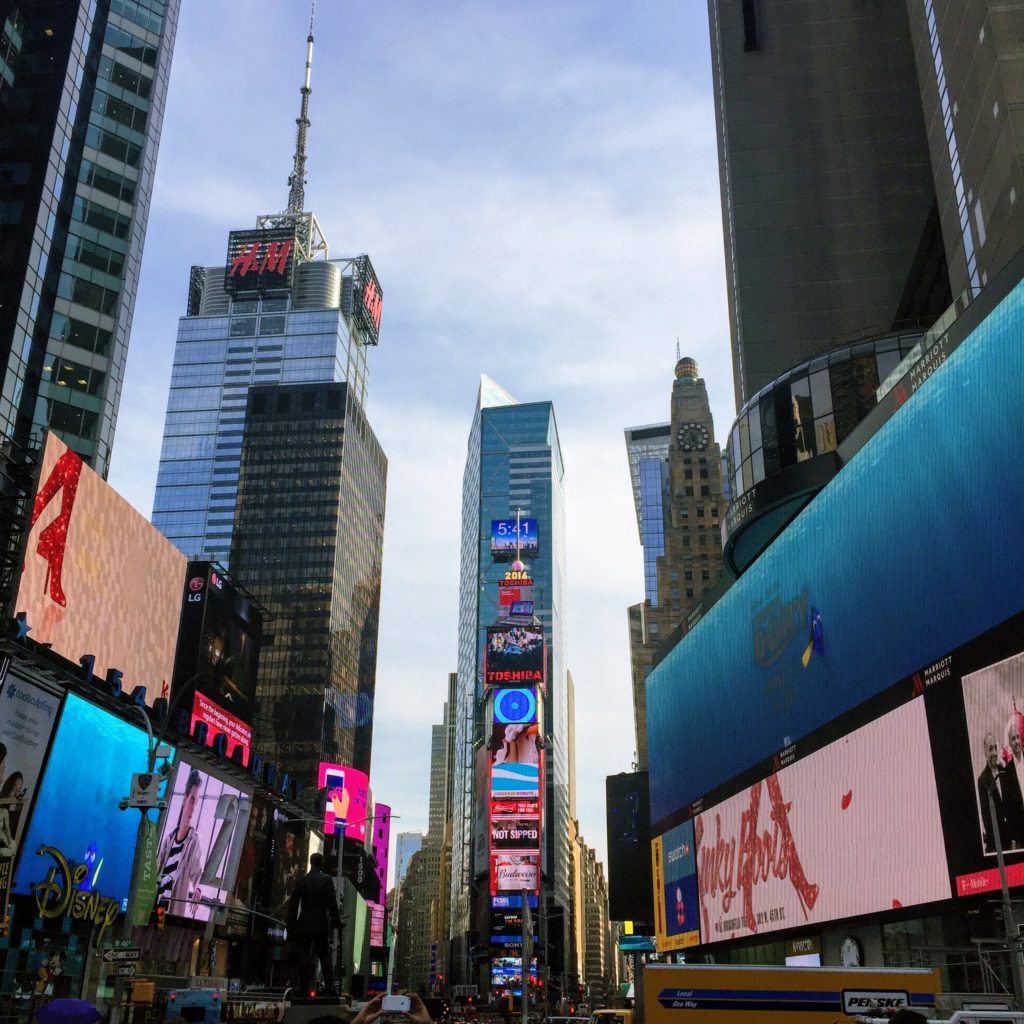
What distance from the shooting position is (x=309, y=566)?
175375 mm

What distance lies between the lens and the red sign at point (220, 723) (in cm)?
6969

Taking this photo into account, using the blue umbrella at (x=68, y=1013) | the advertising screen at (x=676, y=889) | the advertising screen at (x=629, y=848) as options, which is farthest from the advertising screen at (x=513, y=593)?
the blue umbrella at (x=68, y=1013)

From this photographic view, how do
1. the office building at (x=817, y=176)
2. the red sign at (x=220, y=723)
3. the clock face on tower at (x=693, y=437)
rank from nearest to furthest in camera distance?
the red sign at (x=220, y=723)
the office building at (x=817, y=176)
the clock face on tower at (x=693, y=437)

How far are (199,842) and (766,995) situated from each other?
1851 inches

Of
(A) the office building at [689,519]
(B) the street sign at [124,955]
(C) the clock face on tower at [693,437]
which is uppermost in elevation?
(C) the clock face on tower at [693,437]

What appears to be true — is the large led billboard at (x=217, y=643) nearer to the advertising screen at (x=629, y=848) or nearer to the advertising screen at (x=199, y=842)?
the advertising screen at (x=199, y=842)

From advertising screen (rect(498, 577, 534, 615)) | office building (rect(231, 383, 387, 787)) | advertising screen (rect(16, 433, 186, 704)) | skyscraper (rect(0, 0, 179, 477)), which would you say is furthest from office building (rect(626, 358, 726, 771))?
advertising screen (rect(16, 433, 186, 704))

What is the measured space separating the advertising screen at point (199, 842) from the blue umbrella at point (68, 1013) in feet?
165

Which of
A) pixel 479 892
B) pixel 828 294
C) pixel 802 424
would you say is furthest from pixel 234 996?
pixel 479 892

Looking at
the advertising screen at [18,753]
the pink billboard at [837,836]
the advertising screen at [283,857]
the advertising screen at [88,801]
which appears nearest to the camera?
the advertising screen at [18,753]

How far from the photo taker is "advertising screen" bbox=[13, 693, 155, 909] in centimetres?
4331

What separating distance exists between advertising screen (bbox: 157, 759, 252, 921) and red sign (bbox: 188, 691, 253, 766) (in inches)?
285

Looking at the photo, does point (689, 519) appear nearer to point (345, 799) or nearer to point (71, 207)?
point (345, 799)

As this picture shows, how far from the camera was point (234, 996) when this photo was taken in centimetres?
4394
